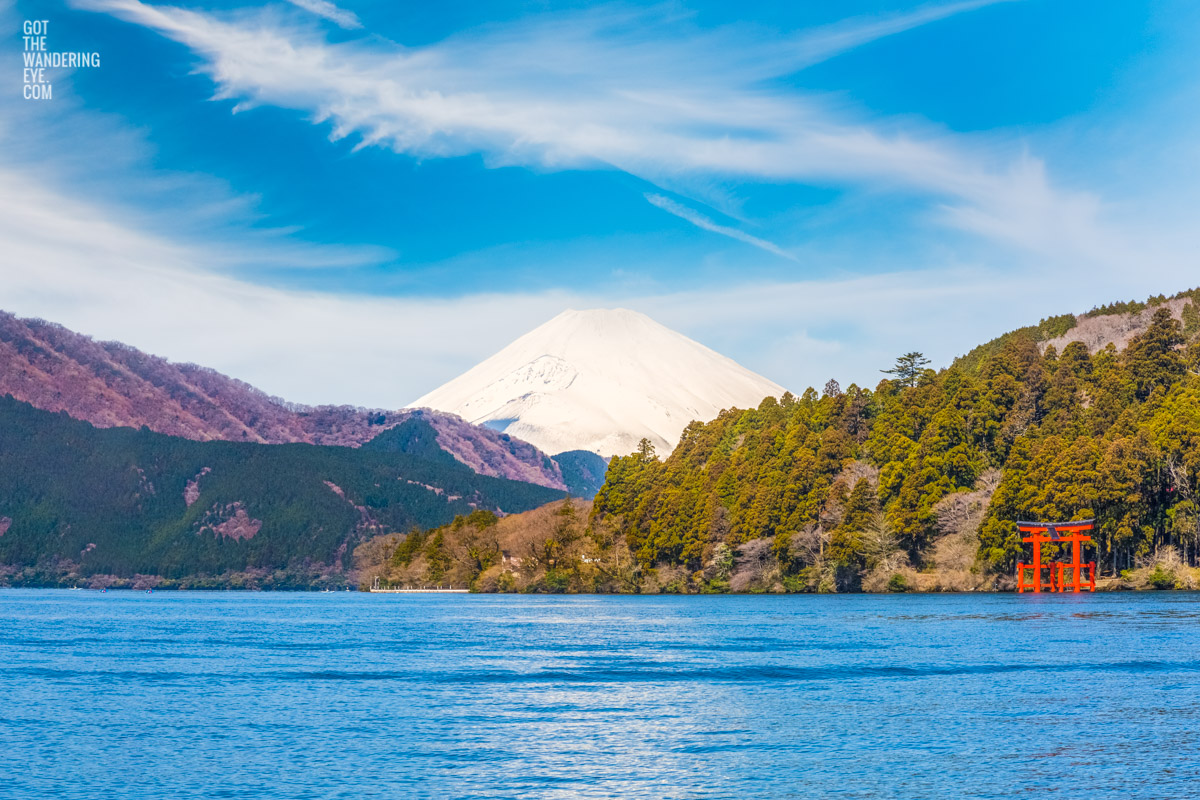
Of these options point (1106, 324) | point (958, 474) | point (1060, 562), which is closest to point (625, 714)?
point (1060, 562)

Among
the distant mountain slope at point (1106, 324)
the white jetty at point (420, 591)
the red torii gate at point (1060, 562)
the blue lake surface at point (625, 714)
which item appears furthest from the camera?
the white jetty at point (420, 591)

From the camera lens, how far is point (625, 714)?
104 feet

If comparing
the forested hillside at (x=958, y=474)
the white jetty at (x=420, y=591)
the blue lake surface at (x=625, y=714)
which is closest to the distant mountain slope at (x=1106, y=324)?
the forested hillside at (x=958, y=474)

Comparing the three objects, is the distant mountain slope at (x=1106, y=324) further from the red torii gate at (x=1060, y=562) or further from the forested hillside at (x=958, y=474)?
the red torii gate at (x=1060, y=562)

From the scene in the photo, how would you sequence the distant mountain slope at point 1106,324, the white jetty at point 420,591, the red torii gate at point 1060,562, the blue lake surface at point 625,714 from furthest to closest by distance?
the white jetty at point 420,591 → the distant mountain slope at point 1106,324 → the red torii gate at point 1060,562 → the blue lake surface at point 625,714

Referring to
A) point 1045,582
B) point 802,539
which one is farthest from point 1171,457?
point 802,539

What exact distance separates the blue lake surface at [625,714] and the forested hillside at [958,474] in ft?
102

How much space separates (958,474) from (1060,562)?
13.8 meters

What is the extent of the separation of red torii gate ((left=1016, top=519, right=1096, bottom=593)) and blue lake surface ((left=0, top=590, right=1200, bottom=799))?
2833 centimetres

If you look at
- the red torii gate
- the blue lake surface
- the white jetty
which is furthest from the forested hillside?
the white jetty

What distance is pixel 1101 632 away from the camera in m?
53.3

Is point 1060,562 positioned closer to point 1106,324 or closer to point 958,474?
point 958,474

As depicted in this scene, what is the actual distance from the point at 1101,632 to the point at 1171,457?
39721 millimetres

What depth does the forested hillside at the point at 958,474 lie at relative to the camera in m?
89.9
